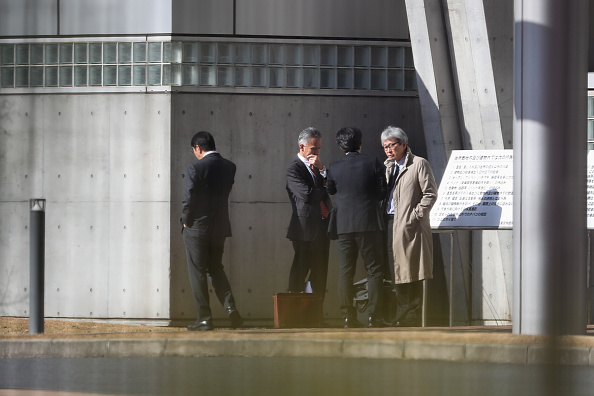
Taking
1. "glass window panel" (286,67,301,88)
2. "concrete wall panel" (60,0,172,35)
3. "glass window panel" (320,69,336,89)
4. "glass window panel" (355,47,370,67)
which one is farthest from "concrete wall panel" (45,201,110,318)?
"concrete wall panel" (60,0,172,35)

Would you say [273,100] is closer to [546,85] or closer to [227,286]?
[227,286]

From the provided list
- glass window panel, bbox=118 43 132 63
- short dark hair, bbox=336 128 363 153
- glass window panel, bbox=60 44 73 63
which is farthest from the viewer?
short dark hair, bbox=336 128 363 153

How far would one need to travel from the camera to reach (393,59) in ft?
34.6

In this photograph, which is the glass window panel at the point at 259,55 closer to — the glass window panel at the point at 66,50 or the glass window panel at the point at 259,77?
the glass window panel at the point at 259,77

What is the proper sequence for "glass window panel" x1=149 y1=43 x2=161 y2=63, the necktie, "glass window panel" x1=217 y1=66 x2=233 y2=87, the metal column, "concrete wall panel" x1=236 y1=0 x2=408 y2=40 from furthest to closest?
1. "glass window panel" x1=217 y1=66 x2=233 y2=87
2. "glass window panel" x1=149 y1=43 x2=161 y2=63
3. "concrete wall panel" x1=236 y1=0 x2=408 y2=40
4. the necktie
5. the metal column

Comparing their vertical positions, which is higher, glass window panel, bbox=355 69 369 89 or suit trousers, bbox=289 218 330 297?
glass window panel, bbox=355 69 369 89

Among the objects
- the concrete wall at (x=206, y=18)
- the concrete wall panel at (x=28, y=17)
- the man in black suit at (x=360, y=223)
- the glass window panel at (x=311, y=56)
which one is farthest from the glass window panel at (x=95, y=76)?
the concrete wall panel at (x=28, y=17)

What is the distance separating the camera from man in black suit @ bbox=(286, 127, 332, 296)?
28.2 ft

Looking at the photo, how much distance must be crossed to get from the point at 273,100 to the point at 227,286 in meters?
2.49

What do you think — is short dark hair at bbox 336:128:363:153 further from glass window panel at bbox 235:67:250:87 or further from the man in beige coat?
glass window panel at bbox 235:67:250:87

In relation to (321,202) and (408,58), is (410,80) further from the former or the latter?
(321,202)

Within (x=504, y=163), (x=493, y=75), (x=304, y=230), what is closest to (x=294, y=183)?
(x=304, y=230)

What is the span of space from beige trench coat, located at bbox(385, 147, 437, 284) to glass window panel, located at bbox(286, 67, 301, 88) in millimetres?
2427

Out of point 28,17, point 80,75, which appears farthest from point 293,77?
point 28,17
